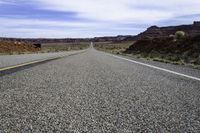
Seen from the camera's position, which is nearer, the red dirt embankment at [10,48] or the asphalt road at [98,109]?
the asphalt road at [98,109]

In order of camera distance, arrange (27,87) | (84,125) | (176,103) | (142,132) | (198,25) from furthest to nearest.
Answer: (198,25) → (27,87) → (176,103) → (84,125) → (142,132)

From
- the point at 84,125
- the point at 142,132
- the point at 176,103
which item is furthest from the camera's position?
the point at 176,103

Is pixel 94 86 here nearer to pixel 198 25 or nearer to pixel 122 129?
pixel 122 129

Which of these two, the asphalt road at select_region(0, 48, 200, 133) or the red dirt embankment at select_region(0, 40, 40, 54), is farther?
the red dirt embankment at select_region(0, 40, 40, 54)

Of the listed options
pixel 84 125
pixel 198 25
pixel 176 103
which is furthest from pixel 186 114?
pixel 198 25

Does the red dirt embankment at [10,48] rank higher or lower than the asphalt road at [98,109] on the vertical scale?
lower

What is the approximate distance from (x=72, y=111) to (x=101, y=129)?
883mm

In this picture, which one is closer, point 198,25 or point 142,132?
point 142,132

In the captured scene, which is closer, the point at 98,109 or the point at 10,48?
the point at 98,109

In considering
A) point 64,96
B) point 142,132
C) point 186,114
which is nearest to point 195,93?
point 186,114

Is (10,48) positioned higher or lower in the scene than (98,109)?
lower

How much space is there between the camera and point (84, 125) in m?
3.41

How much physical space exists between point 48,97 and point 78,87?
129 centimetres

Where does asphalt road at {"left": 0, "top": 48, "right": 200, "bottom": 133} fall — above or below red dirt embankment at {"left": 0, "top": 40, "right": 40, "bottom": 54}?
above
